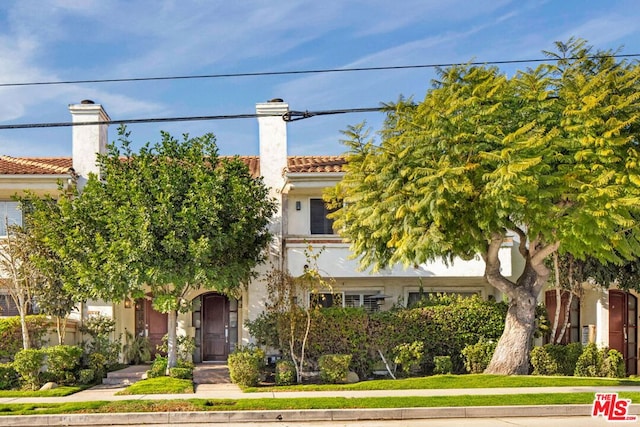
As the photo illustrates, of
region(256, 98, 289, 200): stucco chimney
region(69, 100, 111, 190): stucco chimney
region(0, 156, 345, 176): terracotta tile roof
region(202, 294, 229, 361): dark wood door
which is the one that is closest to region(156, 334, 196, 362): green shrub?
region(202, 294, 229, 361): dark wood door

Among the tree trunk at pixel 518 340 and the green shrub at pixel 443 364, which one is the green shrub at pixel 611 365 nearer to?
the tree trunk at pixel 518 340

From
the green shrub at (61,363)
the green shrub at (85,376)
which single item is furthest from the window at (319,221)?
the green shrub at (61,363)

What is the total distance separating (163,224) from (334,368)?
567 cm

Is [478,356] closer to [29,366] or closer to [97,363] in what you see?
[97,363]

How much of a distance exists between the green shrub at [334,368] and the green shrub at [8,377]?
775 centimetres

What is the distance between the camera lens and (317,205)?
25156 millimetres

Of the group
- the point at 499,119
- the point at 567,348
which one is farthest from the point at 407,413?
the point at 567,348

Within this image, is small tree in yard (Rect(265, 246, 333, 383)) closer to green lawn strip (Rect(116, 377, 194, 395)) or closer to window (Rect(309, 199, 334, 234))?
green lawn strip (Rect(116, 377, 194, 395))

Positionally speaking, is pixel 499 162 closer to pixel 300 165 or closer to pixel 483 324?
pixel 483 324

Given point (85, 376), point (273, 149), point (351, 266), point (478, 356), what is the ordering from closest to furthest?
point (85, 376) < point (478, 356) < point (351, 266) < point (273, 149)

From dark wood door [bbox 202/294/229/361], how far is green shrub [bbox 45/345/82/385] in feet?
18.6

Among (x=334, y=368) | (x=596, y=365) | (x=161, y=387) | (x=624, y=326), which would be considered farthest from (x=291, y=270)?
(x=624, y=326)

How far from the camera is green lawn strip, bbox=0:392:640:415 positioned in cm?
1520

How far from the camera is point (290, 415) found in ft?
48.7
